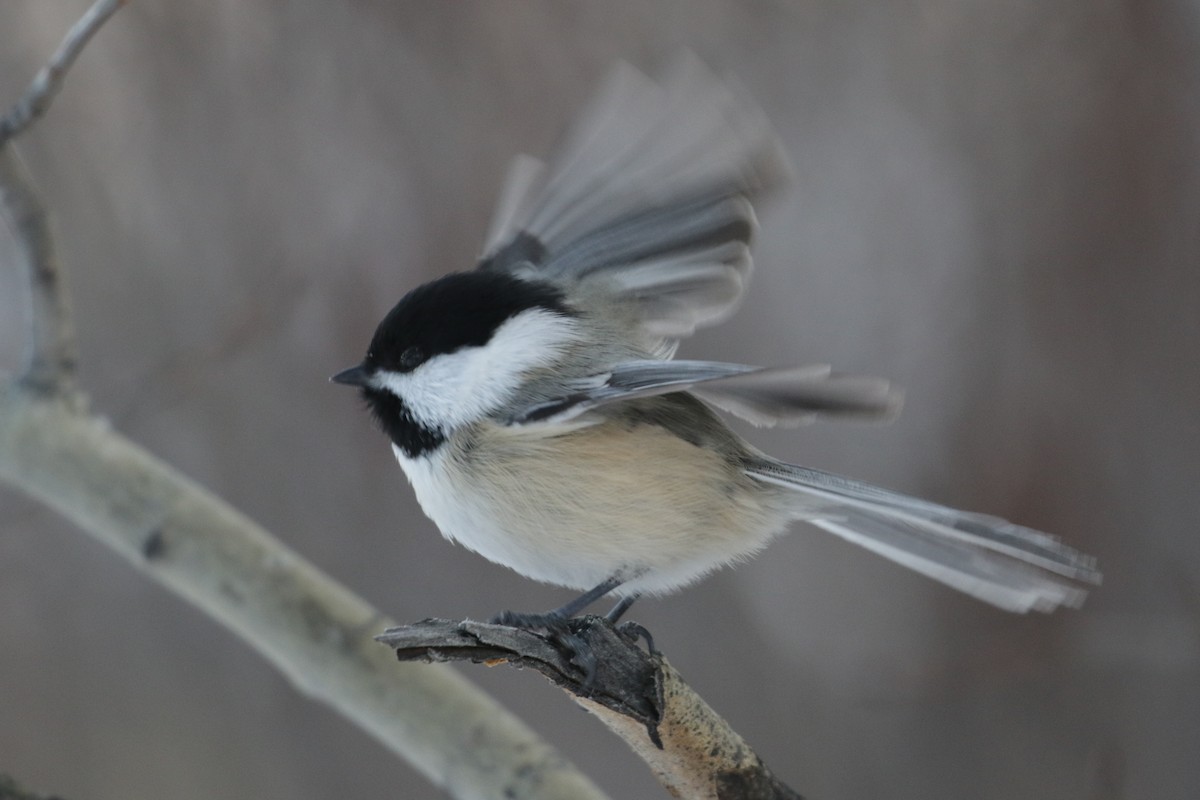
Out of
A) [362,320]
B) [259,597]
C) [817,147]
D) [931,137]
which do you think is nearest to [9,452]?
[259,597]

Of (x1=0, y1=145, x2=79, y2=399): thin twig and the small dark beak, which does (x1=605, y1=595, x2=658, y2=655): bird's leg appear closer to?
the small dark beak

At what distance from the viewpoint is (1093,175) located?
1739mm

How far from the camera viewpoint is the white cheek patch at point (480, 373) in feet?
3.50

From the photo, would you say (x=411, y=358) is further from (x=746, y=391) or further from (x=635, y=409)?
(x=746, y=391)

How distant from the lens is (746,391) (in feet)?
2.84

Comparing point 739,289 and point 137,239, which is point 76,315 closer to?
point 137,239

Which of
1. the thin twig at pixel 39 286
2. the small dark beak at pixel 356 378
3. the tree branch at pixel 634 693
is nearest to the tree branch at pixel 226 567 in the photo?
the thin twig at pixel 39 286

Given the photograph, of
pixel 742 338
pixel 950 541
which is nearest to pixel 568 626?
pixel 950 541

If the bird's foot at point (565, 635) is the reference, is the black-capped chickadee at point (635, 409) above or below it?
above

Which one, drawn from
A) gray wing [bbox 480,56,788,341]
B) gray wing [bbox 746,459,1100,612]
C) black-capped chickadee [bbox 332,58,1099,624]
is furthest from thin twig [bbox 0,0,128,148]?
gray wing [bbox 746,459,1100,612]

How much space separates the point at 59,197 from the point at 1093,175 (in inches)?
70.2

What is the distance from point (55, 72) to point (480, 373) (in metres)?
0.51

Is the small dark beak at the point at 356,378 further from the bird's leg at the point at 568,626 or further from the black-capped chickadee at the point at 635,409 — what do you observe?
the bird's leg at the point at 568,626

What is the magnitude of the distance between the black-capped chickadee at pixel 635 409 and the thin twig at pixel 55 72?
0.38m
